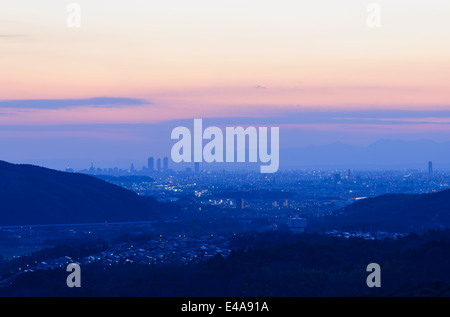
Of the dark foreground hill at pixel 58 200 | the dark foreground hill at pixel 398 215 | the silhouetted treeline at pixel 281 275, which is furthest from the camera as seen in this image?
the dark foreground hill at pixel 58 200

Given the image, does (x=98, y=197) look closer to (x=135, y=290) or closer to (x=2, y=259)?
(x=2, y=259)

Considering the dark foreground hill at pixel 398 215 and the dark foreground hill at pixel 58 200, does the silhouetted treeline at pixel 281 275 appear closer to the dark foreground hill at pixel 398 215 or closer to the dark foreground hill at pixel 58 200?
the dark foreground hill at pixel 398 215

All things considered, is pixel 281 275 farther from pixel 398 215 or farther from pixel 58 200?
pixel 58 200

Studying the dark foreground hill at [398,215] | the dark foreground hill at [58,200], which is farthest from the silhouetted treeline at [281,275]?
the dark foreground hill at [58,200]

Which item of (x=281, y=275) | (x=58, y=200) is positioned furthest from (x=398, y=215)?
(x=281, y=275)

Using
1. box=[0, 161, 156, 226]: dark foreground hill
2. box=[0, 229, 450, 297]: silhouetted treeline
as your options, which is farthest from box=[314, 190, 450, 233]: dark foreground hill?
box=[0, 161, 156, 226]: dark foreground hill
